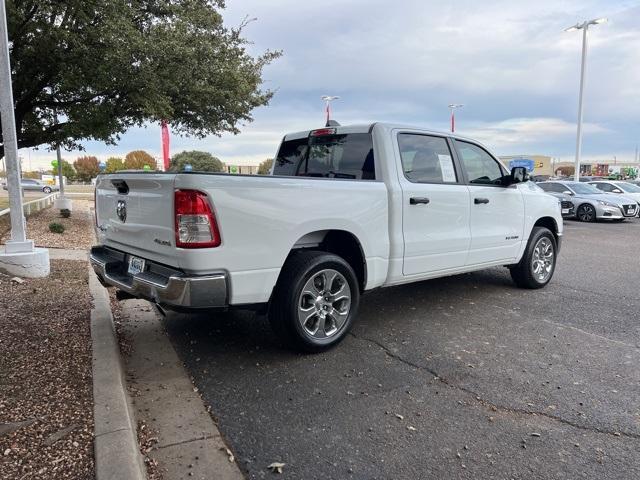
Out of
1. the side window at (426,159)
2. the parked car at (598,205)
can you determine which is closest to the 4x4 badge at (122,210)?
the side window at (426,159)

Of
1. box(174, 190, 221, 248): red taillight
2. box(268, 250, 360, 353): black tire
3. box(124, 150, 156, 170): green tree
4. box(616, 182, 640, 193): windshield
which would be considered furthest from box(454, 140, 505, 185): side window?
box(124, 150, 156, 170): green tree

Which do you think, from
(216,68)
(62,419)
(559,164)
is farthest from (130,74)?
(559,164)

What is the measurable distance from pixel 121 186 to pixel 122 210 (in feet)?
Result: 0.65

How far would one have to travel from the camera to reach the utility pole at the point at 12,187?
20.9 ft

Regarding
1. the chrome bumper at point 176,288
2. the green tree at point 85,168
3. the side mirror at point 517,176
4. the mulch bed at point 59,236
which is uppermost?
the green tree at point 85,168

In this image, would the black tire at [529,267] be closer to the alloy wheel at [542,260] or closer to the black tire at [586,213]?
the alloy wheel at [542,260]

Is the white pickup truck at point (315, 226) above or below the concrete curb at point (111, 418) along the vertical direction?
above

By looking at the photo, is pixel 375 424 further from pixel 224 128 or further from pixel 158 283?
pixel 224 128

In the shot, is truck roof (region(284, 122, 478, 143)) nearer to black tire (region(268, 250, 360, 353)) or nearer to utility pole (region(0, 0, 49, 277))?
black tire (region(268, 250, 360, 353))

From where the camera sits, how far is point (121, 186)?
4066 millimetres

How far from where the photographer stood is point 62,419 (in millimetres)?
2916

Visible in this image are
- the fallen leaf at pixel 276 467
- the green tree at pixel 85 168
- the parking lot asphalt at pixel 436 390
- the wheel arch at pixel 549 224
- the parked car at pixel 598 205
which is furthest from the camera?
the green tree at pixel 85 168

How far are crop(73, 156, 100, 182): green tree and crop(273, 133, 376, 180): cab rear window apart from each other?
104701mm

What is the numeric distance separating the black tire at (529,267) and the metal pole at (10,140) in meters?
6.56
